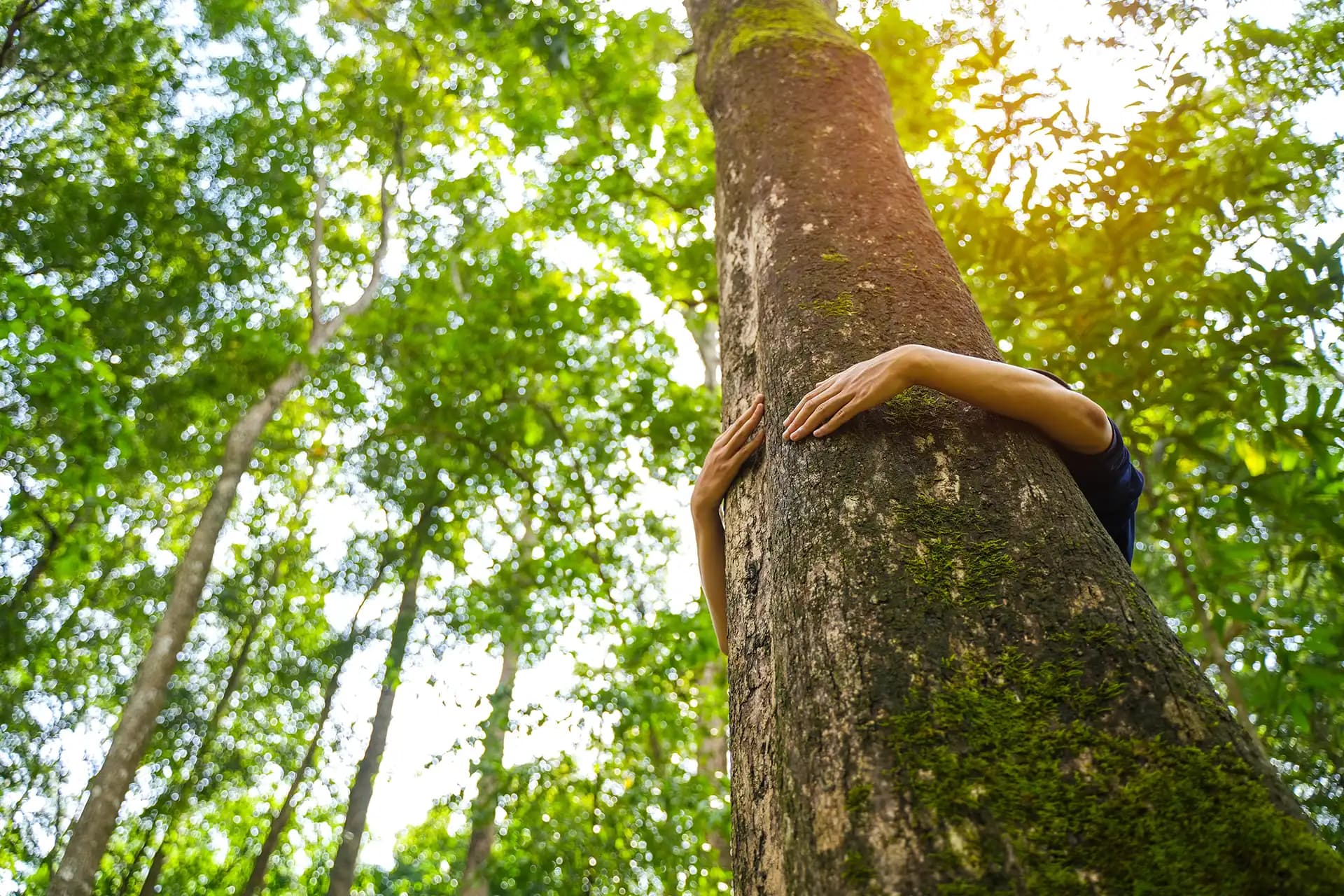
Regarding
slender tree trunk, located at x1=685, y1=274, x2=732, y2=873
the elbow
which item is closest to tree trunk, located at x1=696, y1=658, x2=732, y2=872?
slender tree trunk, located at x1=685, y1=274, x2=732, y2=873

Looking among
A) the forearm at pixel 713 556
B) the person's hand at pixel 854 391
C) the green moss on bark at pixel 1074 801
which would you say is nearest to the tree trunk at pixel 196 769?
the forearm at pixel 713 556

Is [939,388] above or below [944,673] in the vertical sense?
above

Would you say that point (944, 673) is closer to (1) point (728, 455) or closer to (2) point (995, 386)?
(2) point (995, 386)

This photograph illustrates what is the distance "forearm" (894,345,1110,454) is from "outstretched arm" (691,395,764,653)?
0.46 meters

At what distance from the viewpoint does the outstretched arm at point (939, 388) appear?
148cm

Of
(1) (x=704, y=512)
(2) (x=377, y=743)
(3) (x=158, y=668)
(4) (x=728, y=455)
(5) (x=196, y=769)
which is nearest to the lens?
(4) (x=728, y=455)

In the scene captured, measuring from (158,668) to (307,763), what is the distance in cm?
620

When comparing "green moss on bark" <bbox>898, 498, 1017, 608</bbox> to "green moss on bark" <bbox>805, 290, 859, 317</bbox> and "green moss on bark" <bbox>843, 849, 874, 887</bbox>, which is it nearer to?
"green moss on bark" <bbox>843, 849, 874, 887</bbox>

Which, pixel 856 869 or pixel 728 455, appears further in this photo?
pixel 728 455

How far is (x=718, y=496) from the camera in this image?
199 centimetres

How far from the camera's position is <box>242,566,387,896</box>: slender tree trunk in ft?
39.9

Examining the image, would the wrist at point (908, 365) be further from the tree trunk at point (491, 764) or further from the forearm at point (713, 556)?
the tree trunk at point (491, 764)

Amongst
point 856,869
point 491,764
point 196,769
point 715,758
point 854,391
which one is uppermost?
point 196,769

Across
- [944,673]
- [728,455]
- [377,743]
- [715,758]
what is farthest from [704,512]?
[377,743]
